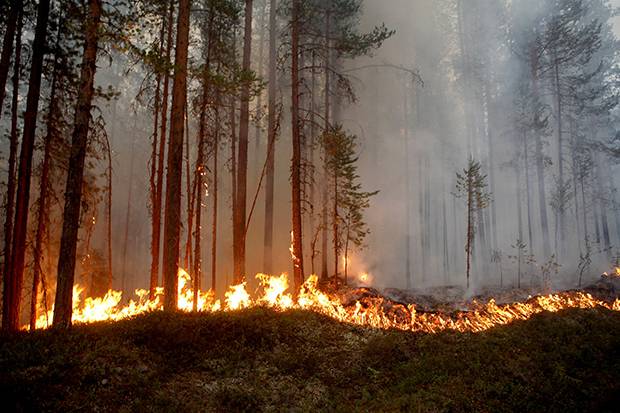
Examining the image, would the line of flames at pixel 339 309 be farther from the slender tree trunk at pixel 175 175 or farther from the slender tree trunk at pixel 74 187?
the slender tree trunk at pixel 74 187

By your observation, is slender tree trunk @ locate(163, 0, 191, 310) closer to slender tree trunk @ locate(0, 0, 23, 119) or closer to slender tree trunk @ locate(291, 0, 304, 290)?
slender tree trunk @ locate(0, 0, 23, 119)

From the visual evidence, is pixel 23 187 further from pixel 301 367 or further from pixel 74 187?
pixel 301 367

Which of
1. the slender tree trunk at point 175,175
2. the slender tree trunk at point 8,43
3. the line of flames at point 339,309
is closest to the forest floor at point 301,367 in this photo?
the line of flames at point 339,309

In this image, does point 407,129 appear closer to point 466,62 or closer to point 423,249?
point 466,62

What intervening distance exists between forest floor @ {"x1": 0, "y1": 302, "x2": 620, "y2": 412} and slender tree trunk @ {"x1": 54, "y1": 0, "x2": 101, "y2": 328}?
0.70 meters

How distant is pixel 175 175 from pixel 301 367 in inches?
246

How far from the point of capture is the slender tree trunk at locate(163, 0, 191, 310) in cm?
1046

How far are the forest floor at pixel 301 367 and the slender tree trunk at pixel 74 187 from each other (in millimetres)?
704

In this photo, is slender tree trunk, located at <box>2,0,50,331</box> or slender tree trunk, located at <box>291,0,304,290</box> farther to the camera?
slender tree trunk, located at <box>291,0,304,290</box>

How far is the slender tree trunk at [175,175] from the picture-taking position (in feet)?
34.3

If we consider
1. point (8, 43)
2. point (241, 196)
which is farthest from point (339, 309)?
point (8, 43)

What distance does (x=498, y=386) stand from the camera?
6.88 metres

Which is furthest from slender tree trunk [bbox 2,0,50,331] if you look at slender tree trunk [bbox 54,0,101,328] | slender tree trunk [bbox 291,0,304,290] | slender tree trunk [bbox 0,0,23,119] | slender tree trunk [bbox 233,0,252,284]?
slender tree trunk [bbox 291,0,304,290]

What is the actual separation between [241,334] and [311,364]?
6.15 feet
